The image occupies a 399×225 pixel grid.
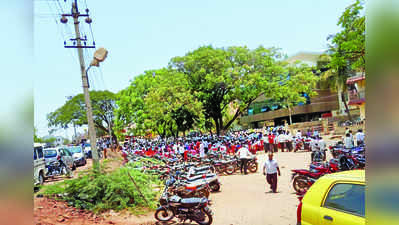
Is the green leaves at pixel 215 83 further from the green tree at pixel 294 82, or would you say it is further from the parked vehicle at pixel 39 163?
the parked vehicle at pixel 39 163

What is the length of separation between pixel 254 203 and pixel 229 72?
18.1m

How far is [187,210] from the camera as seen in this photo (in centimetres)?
663

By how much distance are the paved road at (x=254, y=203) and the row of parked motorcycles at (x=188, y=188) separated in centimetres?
50

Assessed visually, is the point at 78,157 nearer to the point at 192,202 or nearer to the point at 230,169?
the point at 230,169

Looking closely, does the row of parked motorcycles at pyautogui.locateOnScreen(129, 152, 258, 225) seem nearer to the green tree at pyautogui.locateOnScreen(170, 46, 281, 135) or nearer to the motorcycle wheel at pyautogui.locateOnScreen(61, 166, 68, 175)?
the motorcycle wheel at pyautogui.locateOnScreen(61, 166, 68, 175)

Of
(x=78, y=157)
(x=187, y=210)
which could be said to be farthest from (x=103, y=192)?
(x=78, y=157)

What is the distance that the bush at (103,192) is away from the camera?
7.75 m
